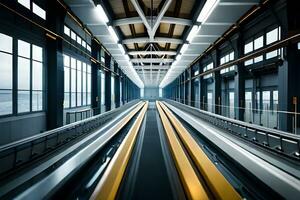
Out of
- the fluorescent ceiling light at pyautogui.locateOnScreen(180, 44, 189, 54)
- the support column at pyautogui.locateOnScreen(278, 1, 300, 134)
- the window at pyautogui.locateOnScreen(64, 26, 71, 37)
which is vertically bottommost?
the support column at pyautogui.locateOnScreen(278, 1, 300, 134)

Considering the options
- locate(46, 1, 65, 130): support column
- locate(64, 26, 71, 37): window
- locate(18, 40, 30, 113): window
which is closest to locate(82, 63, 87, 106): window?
locate(64, 26, 71, 37): window

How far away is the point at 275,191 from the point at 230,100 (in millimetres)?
14916

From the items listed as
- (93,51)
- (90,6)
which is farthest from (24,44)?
(93,51)

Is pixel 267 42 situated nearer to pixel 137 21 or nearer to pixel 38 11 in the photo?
pixel 137 21

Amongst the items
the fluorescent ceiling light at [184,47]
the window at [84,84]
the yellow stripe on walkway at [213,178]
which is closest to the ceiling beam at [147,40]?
the fluorescent ceiling light at [184,47]

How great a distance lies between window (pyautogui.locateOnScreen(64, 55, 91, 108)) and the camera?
14257 mm

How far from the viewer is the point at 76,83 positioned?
16125 mm

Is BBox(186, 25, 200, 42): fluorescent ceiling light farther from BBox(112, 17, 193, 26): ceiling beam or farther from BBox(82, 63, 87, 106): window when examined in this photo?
BBox(82, 63, 87, 106): window

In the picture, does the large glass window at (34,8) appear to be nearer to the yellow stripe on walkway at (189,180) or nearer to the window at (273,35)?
the yellow stripe on walkway at (189,180)

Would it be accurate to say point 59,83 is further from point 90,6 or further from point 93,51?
point 93,51

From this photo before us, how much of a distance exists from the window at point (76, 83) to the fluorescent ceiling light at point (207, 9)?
908 centimetres

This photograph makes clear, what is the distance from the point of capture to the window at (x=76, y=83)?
561 inches

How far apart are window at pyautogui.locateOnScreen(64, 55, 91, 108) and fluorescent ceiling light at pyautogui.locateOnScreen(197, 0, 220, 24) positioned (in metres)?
9.08

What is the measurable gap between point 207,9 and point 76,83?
11932 mm
